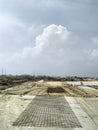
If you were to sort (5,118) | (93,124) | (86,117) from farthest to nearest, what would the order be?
1. (86,117)
2. (5,118)
3. (93,124)

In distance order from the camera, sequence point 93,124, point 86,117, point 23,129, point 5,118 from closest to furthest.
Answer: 1. point 23,129
2. point 93,124
3. point 5,118
4. point 86,117

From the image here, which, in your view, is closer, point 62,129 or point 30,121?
point 62,129

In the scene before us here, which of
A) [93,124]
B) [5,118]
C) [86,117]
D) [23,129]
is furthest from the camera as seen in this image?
[86,117]

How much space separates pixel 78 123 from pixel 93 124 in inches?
28.4

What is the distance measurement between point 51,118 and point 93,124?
2548 mm

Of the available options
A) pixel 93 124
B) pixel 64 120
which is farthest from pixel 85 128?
pixel 64 120

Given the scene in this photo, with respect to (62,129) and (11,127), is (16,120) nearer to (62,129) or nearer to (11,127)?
(11,127)

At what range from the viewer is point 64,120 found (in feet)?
44.1

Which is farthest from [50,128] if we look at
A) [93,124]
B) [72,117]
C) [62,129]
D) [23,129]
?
[72,117]

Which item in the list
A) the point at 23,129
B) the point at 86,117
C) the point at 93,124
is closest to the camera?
the point at 23,129

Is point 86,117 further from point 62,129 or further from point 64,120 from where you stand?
point 62,129

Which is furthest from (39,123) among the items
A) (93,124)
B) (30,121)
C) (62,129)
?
(93,124)

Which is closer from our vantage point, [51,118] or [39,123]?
[39,123]

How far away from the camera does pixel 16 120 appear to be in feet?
42.1
